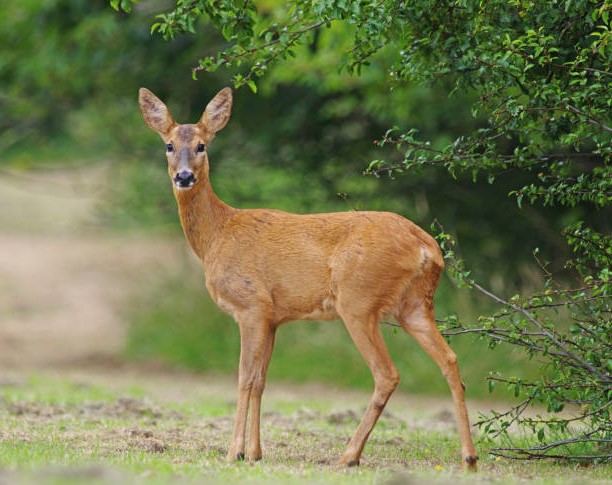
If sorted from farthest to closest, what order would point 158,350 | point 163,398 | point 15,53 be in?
point 158,350 → point 15,53 → point 163,398

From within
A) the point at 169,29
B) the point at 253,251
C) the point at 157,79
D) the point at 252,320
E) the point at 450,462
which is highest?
the point at 157,79

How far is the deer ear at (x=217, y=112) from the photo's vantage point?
8.60 meters

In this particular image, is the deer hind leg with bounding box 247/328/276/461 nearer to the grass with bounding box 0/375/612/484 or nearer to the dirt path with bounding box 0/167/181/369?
the grass with bounding box 0/375/612/484

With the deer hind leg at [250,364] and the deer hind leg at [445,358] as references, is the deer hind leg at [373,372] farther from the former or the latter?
the deer hind leg at [250,364]

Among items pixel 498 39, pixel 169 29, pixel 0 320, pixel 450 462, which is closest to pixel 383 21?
pixel 498 39

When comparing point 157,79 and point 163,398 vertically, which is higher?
point 157,79

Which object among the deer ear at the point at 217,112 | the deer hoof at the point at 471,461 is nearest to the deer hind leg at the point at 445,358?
the deer hoof at the point at 471,461

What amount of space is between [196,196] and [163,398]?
472cm

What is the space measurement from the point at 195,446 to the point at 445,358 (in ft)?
6.73

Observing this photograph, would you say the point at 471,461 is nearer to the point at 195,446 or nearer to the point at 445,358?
the point at 445,358

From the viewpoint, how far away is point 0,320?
19547 mm

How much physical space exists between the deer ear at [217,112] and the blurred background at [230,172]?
5.12 meters

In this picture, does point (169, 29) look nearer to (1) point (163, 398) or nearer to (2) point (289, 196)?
(1) point (163, 398)

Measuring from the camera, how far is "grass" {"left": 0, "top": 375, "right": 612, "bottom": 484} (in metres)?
6.64
